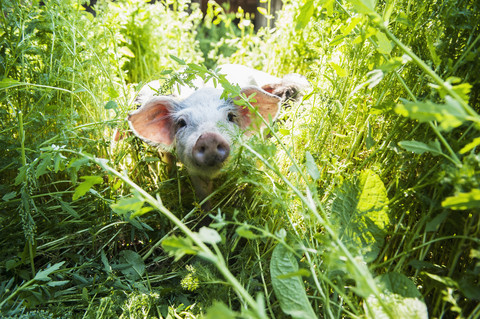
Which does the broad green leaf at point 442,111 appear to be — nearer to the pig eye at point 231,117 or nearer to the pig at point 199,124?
the pig at point 199,124

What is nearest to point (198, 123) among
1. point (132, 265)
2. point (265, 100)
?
point (265, 100)

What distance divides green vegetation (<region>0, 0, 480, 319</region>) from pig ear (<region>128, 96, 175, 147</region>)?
0.15 m

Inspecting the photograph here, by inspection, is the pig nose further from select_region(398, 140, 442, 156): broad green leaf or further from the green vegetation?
select_region(398, 140, 442, 156): broad green leaf

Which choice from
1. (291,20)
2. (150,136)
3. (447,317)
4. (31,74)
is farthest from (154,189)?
(291,20)

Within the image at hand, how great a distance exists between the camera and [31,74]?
224cm

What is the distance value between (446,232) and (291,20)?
124 inches

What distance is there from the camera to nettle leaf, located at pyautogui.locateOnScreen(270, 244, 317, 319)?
131cm

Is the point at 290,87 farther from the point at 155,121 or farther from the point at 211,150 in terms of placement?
the point at 211,150

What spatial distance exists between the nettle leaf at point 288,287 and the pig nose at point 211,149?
96 cm

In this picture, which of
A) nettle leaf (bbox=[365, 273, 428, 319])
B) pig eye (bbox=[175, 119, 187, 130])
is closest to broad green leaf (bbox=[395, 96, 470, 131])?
nettle leaf (bbox=[365, 273, 428, 319])

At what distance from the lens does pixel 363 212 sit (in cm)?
154

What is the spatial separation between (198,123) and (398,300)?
1824mm

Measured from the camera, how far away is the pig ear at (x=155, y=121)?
8.35 feet

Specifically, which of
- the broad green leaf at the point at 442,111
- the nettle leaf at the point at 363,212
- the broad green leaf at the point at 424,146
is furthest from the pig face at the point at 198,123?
the broad green leaf at the point at 442,111
